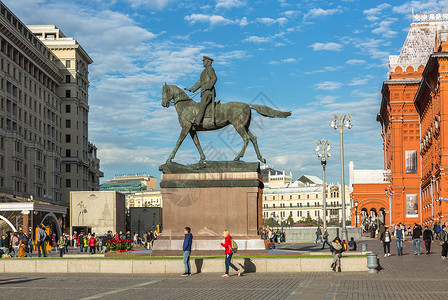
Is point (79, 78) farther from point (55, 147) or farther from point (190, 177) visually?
point (190, 177)

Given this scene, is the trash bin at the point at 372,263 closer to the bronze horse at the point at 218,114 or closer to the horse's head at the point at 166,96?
the bronze horse at the point at 218,114

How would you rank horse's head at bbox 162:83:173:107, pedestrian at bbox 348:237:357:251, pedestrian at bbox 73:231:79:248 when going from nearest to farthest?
horse's head at bbox 162:83:173:107 < pedestrian at bbox 348:237:357:251 < pedestrian at bbox 73:231:79:248

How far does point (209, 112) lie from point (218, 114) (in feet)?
1.30

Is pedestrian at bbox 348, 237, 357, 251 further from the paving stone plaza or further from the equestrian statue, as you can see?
the paving stone plaza

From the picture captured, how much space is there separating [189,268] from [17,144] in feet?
271

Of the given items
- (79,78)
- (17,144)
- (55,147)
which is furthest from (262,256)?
(79,78)

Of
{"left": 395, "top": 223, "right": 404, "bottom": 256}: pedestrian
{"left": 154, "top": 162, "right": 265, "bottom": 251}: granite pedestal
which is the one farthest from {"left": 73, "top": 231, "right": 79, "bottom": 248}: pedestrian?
{"left": 154, "top": 162, "right": 265, "bottom": 251}: granite pedestal

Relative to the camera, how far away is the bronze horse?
29938mm

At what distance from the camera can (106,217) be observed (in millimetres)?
66875

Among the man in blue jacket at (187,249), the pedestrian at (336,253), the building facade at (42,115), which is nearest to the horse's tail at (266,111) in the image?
the pedestrian at (336,253)

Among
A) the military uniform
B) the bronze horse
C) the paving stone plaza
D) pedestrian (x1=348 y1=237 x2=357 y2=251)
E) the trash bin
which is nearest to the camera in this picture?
the paving stone plaza

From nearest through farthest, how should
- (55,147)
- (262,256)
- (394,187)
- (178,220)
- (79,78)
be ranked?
(262,256) < (178,220) < (394,187) < (55,147) < (79,78)

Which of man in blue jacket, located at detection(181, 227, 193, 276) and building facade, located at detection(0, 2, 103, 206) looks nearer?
man in blue jacket, located at detection(181, 227, 193, 276)

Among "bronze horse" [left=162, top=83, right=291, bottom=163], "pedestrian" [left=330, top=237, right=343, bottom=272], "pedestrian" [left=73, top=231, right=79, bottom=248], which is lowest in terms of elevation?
"pedestrian" [left=73, top=231, right=79, bottom=248]
